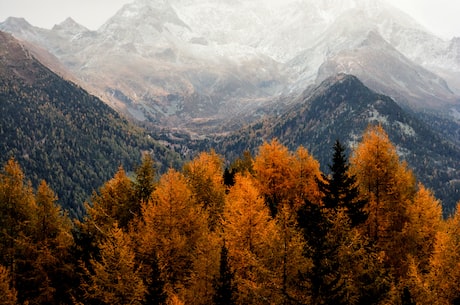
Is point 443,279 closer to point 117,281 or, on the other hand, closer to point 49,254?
point 117,281

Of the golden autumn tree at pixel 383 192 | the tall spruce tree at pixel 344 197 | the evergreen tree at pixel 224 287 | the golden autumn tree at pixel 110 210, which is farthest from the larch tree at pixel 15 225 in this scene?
the golden autumn tree at pixel 383 192

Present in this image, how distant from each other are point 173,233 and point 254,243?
32.7 ft

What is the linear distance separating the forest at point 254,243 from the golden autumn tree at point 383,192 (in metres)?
0.12

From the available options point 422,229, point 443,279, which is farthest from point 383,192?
point 443,279

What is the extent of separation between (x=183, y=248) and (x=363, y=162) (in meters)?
21.0

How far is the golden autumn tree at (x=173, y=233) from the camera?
1839 inches

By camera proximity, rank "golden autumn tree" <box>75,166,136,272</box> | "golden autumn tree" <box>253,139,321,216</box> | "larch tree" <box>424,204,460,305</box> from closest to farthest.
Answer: "larch tree" <box>424,204,460,305</box>, "golden autumn tree" <box>75,166,136,272</box>, "golden autumn tree" <box>253,139,321,216</box>

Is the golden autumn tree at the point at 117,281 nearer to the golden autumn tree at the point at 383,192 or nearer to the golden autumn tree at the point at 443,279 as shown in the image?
the golden autumn tree at the point at 383,192

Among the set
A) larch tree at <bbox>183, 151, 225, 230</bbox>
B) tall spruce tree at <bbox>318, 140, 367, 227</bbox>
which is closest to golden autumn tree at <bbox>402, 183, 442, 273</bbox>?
tall spruce tree at <bbox>318, 140, 367, 227</bbox>

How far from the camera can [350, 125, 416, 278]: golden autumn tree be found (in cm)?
4591

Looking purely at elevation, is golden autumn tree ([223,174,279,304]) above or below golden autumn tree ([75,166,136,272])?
above

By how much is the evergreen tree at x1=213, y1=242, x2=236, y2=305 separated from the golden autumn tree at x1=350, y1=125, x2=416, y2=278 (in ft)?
54.5

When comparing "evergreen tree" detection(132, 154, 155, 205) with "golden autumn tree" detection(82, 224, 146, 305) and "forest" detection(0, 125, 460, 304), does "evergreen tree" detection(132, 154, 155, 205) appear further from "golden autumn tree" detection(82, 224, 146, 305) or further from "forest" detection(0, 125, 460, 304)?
"golden autumn tree" detection(82, 224, 146, 305)

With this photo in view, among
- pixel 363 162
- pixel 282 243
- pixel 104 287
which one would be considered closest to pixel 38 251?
pixel 104 287
